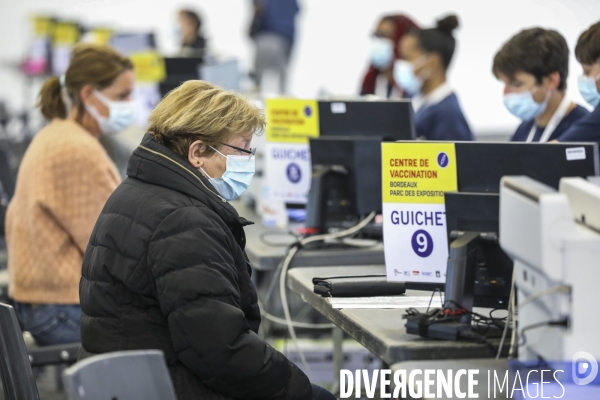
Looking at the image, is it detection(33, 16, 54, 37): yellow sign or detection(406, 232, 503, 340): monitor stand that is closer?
detection(406, 232, 503, 340): monitor stand

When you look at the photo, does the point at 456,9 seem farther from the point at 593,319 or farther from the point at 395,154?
the point at 593,319

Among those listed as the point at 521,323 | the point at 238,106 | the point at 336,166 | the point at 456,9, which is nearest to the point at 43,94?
the point at 336,166

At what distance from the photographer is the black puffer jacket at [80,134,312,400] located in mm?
1811

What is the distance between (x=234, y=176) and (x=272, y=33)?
19.0 feet

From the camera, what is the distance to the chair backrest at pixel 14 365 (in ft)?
6.58

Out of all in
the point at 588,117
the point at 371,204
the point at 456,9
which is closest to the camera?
the point at 588,117

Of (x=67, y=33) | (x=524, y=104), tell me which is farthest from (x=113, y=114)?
(x=67, y=33)

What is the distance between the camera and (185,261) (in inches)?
71.2

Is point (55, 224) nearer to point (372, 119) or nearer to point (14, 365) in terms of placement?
point (14, 365)

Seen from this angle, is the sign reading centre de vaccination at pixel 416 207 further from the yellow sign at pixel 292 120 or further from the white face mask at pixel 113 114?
the white face mask at pixel 113 114

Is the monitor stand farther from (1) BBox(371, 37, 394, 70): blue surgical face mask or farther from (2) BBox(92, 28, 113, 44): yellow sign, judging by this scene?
(2) BBox(92, 28, 113, 44): yellow sign

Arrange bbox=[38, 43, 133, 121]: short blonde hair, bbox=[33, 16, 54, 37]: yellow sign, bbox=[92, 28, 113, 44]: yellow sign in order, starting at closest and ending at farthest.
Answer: bbox=[38, 43, 133, 121]: short blonde hair < bbox=[92, 28, 113, 44]: yellow sign < bbox=[33, 16, 54, 37]: yellow sign

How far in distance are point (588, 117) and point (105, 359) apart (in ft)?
5.89

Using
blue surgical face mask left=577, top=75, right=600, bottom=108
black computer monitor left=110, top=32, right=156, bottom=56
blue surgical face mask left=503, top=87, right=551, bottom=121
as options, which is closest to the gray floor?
blue surgical face mask left=503, top=87, right=551, bottom=121
